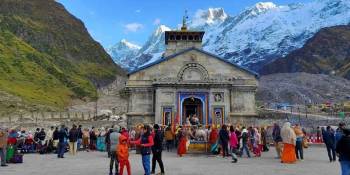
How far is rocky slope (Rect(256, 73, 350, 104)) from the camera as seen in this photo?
3930 inches

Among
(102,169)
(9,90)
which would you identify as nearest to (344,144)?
(102,169)

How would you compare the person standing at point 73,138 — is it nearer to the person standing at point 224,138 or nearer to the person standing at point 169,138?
the person standing at point 169,138

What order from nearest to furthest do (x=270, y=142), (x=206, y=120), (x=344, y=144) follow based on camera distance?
(x=344, y=144), (x=270, y=142), (x=206, y=120)

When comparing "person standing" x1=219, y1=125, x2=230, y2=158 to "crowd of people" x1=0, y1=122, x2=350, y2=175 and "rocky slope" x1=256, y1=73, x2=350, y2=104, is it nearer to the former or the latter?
"crowd of people" x1=0, y1=122, x2=350, y2=175

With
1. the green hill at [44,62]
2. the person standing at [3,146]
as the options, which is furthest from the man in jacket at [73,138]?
the green hill at [44,62]

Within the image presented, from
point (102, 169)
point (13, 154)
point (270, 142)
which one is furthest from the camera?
point (270, 142)

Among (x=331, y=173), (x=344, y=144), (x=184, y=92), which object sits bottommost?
(x=331, y=173)

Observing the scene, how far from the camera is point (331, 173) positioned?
1652 centimetres

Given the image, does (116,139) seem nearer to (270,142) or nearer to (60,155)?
(60,155)

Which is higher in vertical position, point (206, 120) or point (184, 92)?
point (184, 92)

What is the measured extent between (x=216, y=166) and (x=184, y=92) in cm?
2191

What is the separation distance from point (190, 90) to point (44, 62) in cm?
11036

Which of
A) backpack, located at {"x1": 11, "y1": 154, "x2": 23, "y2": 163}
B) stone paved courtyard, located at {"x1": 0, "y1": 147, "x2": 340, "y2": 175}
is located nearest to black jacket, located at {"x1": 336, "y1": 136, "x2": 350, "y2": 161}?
stone paved courtyard, located at {"x1": 0, "y1": 147, "x2": 340, "y2": 175}

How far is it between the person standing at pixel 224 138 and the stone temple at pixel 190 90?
52.4 ft
